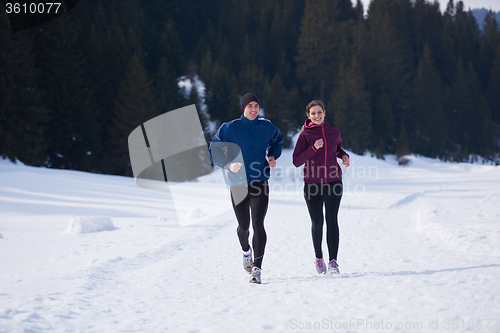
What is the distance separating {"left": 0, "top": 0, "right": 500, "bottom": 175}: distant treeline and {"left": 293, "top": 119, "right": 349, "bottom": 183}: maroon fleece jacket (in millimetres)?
19247

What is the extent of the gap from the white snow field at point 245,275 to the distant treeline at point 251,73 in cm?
1552

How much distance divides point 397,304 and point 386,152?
47.6m

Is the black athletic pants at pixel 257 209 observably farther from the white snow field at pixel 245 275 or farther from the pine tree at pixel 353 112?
the pine tree at pixel 353 112

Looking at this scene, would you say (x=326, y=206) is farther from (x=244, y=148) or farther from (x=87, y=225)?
(x=87, y=225)

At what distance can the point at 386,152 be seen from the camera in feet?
158

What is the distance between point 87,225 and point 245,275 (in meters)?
4.38

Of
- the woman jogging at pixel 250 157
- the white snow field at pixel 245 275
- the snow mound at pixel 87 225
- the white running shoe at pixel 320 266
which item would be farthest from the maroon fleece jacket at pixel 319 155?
the snow mound at pixel 87 225

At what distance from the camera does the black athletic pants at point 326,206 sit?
165 inches

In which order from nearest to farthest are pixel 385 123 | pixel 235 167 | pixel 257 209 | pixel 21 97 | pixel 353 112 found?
1. pixel 235 167
2. pixel 257 209
3. pixel 21 97
4. pixel 353 112
5. pixel 385 123

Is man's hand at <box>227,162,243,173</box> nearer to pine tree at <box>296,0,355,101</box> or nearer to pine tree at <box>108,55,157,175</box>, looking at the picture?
pine tree at <box>108,55,157,175</box>

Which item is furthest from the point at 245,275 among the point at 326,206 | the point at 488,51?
the point at 488,51

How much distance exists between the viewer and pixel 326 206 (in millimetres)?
4250

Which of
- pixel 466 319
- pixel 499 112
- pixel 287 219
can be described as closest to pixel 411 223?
pixel 287 219

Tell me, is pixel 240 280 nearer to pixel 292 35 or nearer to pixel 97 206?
pixel 97 206
